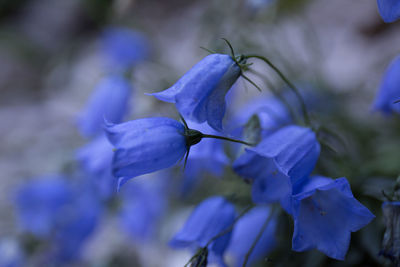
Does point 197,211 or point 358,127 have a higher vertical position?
point 197,211

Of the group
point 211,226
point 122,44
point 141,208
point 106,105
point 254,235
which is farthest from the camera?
point 122,44

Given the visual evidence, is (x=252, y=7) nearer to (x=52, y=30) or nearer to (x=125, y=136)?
(x=125, y=136)

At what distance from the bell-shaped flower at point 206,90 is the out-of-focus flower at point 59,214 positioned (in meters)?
0.80

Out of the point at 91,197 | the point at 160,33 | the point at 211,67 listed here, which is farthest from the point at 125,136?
the point at 160,33

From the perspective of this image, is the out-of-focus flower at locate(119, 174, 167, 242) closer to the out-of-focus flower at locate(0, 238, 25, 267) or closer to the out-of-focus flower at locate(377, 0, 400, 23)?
the out-of-focus flower at locate(0, 238, 25, 267)

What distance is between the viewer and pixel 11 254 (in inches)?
54.2

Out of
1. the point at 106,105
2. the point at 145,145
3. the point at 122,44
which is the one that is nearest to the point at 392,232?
the point at 145,145

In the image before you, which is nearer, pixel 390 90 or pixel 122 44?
pixel 390 90

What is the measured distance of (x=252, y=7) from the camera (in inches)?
57.1

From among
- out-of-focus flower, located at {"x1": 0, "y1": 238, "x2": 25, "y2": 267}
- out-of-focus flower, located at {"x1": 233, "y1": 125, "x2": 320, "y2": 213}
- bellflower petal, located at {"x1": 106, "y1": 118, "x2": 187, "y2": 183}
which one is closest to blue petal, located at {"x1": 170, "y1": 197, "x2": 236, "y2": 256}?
out-of-focus flower, located at {"x1": 233, "y1": 125, "x2": 320, "y2": 213}

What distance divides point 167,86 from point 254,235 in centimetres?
63

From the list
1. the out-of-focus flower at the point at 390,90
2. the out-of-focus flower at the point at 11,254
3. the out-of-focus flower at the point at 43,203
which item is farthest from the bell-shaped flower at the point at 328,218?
the out-of-focus flower at the point at 11,254

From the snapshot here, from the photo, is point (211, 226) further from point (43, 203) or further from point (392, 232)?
point (43, 203)

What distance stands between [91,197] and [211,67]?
0.88 m
